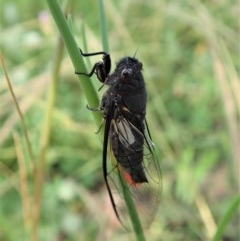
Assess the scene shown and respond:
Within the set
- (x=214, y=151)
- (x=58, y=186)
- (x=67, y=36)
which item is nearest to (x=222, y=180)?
(x=214, y=151)

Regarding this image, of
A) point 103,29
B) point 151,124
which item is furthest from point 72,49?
point 151,124

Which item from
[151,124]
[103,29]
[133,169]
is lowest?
[133,169]

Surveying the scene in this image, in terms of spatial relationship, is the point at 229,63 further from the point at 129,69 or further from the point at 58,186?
the point at 129,69

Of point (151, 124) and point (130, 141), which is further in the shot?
point (151, 124)

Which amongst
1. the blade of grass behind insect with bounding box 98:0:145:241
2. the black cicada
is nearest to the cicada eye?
the black cicada

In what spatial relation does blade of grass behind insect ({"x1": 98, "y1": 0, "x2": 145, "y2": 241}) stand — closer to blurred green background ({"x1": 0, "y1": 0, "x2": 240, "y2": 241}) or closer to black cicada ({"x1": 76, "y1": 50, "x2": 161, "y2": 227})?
black cicada ({"x1": 76, "y1": 50, "x2": 161, "y2": 227})

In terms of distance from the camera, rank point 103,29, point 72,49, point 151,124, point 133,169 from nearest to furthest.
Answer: point 72,49
point 103,29
point 133,169
point 151,124

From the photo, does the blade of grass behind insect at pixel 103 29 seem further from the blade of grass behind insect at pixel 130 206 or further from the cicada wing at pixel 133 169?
the cicada wing at pixel 133 169

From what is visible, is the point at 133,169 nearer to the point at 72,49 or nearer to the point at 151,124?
the point at 72,49
